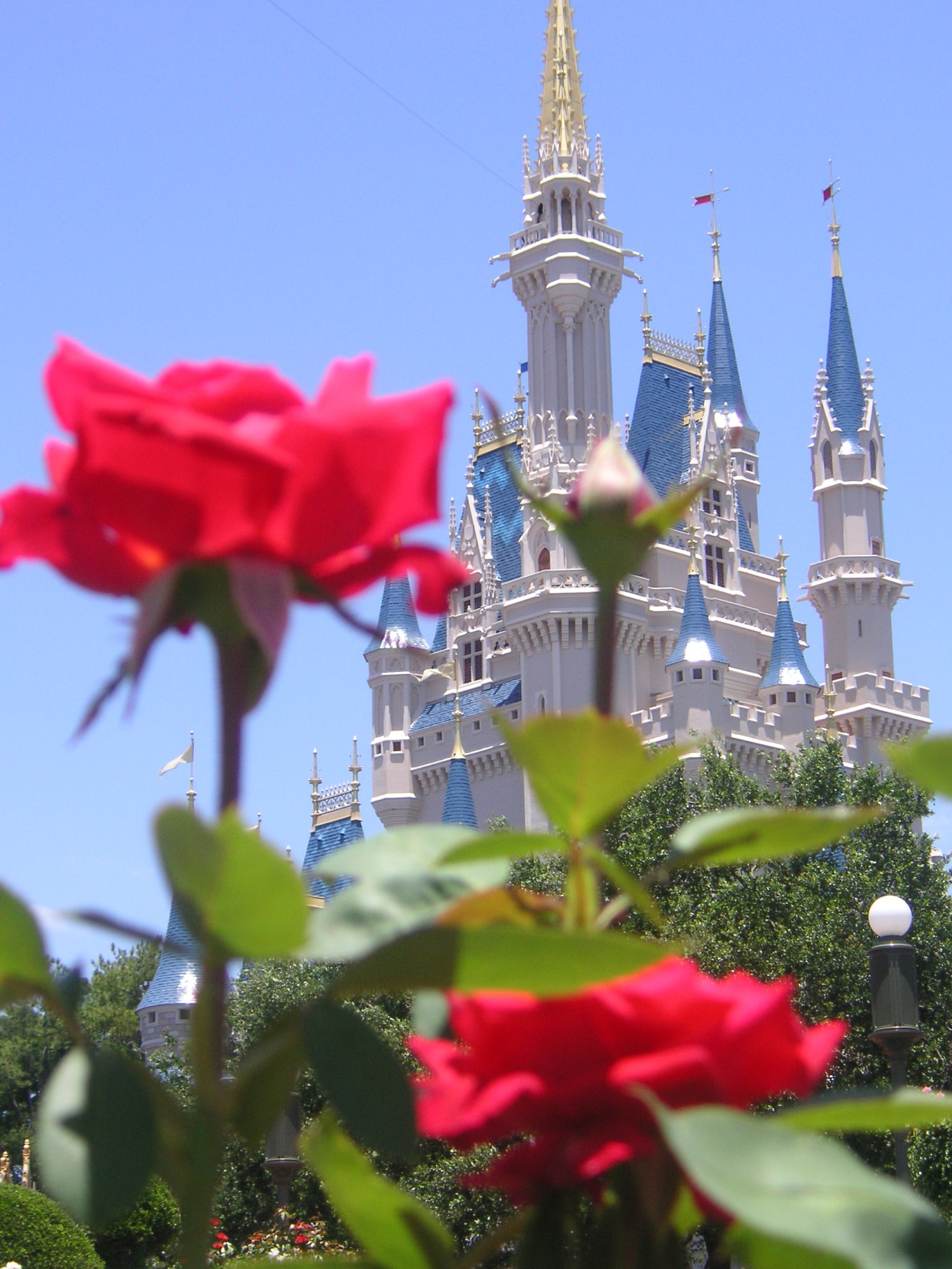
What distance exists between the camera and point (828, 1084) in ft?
111

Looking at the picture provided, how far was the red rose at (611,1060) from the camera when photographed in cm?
133

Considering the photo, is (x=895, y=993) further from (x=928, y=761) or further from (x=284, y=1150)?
(x=928, y=761)

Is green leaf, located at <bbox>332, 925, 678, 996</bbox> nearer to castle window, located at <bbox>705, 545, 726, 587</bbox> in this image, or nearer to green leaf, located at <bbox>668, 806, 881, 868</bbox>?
green leaf, located at <bbox>668, 806, 881, 868</bbox>

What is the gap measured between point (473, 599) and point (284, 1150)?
48.1 meters

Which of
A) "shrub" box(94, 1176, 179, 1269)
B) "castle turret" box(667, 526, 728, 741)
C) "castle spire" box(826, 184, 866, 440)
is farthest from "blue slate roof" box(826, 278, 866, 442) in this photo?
"shrub" box(94, 1176, 179, 1269)

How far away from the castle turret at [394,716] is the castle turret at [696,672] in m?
9.24

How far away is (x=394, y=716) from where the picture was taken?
6350 centimetres

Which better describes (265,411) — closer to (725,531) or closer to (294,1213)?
(294,1213)

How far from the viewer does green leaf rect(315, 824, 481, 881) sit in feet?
4.63

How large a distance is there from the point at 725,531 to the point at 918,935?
31.2m

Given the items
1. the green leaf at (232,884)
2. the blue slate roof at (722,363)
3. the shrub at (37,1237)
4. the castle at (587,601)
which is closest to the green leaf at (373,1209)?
the green leaf at (232,884)

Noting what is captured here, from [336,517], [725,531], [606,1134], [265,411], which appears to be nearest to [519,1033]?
[606,1134]

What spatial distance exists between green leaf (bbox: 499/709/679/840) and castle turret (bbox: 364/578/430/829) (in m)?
59.4

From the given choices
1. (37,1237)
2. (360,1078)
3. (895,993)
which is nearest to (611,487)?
(360,1078)
